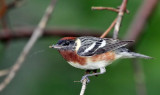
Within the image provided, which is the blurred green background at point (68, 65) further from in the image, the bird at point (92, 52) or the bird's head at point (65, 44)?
the bird's head at point (65, 44)

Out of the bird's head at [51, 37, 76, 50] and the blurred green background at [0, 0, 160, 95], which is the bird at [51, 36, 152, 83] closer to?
the bird's head at [51, 37, 76, 50]

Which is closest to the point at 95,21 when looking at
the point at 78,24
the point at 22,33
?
the point at 78,24

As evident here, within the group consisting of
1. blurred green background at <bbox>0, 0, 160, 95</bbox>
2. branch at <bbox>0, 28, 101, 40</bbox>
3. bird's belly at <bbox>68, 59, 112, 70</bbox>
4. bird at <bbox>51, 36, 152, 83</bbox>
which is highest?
bird at <bbox>51, 36, 152, 83</bbox>

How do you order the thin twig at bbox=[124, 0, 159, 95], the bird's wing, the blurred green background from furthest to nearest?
the blurred green background
the thin twig at bbox=[124, 0, 159, 95]
the bird's wing

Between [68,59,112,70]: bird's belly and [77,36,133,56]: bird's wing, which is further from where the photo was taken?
[77,36,133,56]: bird's wing

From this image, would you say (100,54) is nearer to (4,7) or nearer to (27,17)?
(4,7)

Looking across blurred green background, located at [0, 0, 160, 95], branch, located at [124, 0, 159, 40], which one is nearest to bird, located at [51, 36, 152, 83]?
branch, located at [124, 0, 159, 40]

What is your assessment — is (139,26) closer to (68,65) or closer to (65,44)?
(65,44)

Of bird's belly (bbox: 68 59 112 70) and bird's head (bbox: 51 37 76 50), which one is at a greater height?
bird's head (bbox: 51 37 76 50)

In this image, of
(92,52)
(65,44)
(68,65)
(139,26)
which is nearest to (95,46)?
(92,52)

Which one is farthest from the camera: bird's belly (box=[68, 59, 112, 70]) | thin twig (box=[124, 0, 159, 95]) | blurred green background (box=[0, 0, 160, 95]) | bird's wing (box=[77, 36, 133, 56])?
blurred green background (box=[0, 0, 160, 95])
